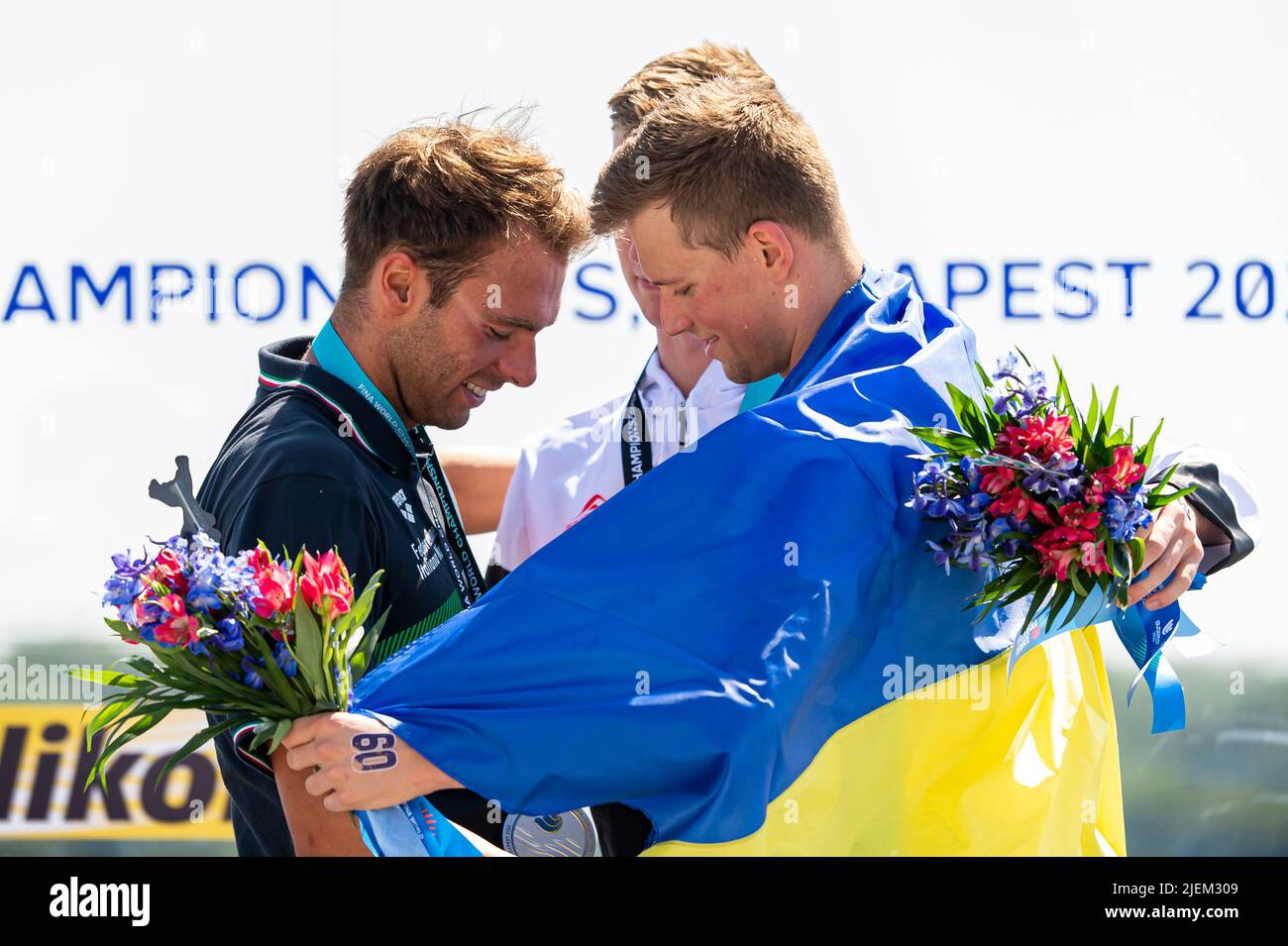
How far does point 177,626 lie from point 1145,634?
181 centimetres

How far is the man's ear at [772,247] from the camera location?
303cm

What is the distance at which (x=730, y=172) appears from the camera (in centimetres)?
302

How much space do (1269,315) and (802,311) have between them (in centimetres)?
323

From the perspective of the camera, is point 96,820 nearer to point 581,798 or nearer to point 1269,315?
point 581,798

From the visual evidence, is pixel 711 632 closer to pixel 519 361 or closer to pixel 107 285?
pixel 519 361

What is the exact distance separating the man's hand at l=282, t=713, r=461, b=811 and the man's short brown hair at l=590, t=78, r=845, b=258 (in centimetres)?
118

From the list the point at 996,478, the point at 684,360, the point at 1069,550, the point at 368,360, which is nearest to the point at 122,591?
the point at 368,360

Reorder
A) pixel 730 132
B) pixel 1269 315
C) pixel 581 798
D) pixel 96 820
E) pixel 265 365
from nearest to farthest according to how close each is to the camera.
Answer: pixel 581 798
pixel 730 132
pixel 265 365
pixel 1269 315
pixel 96 820

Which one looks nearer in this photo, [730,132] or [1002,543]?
[1002,543]

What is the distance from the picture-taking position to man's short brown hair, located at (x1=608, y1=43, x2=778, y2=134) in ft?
13.8

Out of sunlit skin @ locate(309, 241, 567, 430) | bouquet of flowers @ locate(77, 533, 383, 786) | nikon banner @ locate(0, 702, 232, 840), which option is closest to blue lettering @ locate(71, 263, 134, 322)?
nikon banner @ locate(0, 702, 232, 840)

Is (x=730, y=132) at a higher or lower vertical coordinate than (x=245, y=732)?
higher

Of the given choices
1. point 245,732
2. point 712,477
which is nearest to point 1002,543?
point 712,477
